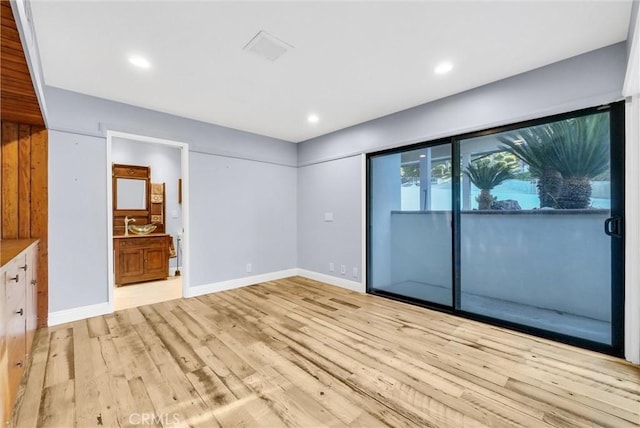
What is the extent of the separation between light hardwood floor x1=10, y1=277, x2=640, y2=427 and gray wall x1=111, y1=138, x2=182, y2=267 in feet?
9.45

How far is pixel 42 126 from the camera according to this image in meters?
2.86

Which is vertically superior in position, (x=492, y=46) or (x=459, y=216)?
(x=492, y=46)

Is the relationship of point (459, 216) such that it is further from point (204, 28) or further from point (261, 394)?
point (204, 28)

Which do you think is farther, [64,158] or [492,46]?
[64,158]

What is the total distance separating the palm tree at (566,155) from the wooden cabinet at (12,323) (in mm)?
3927

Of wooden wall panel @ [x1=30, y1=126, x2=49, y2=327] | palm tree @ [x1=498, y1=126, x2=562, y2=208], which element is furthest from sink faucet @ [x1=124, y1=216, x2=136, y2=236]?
palm tree @ [x1=498, y1=126, x2=562, y2=208]

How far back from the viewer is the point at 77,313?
3.07m

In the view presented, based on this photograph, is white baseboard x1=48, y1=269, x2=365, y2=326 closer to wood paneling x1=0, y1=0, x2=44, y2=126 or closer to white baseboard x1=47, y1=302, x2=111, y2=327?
white baseboard x1=47, y1=302, x2=111, y2=327

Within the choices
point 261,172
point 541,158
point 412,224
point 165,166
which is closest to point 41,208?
point 261,172

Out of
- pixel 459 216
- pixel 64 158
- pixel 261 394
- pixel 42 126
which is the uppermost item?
pixel 42 126

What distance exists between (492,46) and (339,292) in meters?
3.36

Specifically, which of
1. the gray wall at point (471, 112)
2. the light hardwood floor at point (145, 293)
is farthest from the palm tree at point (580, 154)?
the light hardwood floor at point (145, 293)

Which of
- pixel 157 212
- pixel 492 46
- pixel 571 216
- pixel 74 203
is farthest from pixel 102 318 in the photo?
pixel 571 216

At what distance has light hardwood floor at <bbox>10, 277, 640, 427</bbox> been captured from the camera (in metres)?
1.63
